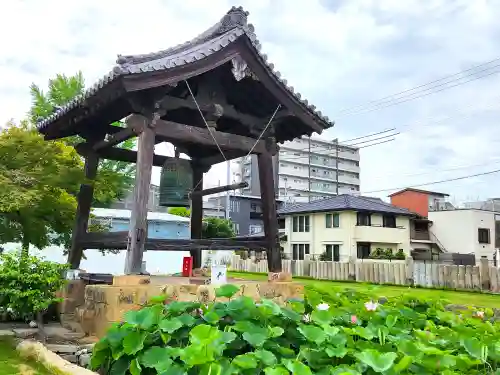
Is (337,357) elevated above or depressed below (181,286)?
below

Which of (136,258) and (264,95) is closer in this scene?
(136,258)

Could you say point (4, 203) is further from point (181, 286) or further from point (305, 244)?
point (305, 244)

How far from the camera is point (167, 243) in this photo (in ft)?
23.5

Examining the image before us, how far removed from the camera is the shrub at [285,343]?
3326mm

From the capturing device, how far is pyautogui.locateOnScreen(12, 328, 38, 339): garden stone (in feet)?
20.9

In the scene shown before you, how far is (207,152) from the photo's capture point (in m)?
9.52

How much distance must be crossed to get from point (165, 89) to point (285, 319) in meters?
4.08

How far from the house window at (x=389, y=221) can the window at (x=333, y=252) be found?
4.25 metres

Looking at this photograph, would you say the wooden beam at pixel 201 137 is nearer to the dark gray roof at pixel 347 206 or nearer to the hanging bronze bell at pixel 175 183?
the hanging bronze bell at pixel 175 183

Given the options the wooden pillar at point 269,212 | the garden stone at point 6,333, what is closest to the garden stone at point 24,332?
the garden stone at point 6,333

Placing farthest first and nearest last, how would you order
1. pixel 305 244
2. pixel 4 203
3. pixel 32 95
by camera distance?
pixel 305 244 → pixel 32 95 → pixel 4 203

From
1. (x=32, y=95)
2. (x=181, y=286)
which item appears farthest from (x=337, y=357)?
(x=32, y=95)

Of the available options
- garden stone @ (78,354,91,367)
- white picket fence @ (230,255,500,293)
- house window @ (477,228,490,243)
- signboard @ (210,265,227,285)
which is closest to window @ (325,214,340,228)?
white picket fence @ (230,255,500,293)

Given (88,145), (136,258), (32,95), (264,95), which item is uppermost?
(32,95)
